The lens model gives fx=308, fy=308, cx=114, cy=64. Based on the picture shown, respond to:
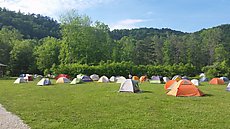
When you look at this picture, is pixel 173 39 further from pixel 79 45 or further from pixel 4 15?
pixel 4 15

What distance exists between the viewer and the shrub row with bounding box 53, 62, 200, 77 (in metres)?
52.0

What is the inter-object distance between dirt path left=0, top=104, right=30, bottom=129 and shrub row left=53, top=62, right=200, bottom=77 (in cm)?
3886

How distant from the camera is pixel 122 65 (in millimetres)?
55469

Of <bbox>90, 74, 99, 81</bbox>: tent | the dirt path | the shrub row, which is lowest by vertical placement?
the dirt path

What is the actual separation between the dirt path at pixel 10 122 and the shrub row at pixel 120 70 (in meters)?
38.9

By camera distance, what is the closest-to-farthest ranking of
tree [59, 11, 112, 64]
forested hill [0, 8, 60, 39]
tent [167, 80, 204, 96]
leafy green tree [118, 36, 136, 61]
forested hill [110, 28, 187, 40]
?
tent [167, 80, 204, 96] → tree [59, 11, 112, 64] → leafy green tree [118, 36, 136, 61] → forested hill [0, 8, 60, 39] → forested hill [110, 28, 187, 40]

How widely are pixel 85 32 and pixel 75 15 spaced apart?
16.8ft

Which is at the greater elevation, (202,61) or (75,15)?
(75,15)

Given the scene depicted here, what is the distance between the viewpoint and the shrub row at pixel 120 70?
52000mm

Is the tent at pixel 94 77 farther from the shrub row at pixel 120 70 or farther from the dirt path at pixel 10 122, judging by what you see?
the dirt path at pixel 10 122

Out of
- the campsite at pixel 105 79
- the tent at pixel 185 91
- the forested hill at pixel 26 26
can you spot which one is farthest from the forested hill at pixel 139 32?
the tent at pixel 185 91

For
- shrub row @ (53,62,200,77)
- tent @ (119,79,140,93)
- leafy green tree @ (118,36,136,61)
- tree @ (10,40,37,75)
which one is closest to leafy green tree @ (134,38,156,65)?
leafy green tree @ (118,36,136,61)

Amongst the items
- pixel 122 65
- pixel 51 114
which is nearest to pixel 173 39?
pixel 122 65

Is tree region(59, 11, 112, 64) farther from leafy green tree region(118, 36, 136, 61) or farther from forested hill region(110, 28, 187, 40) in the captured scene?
forested hill region(110, 28, 187, 40)
